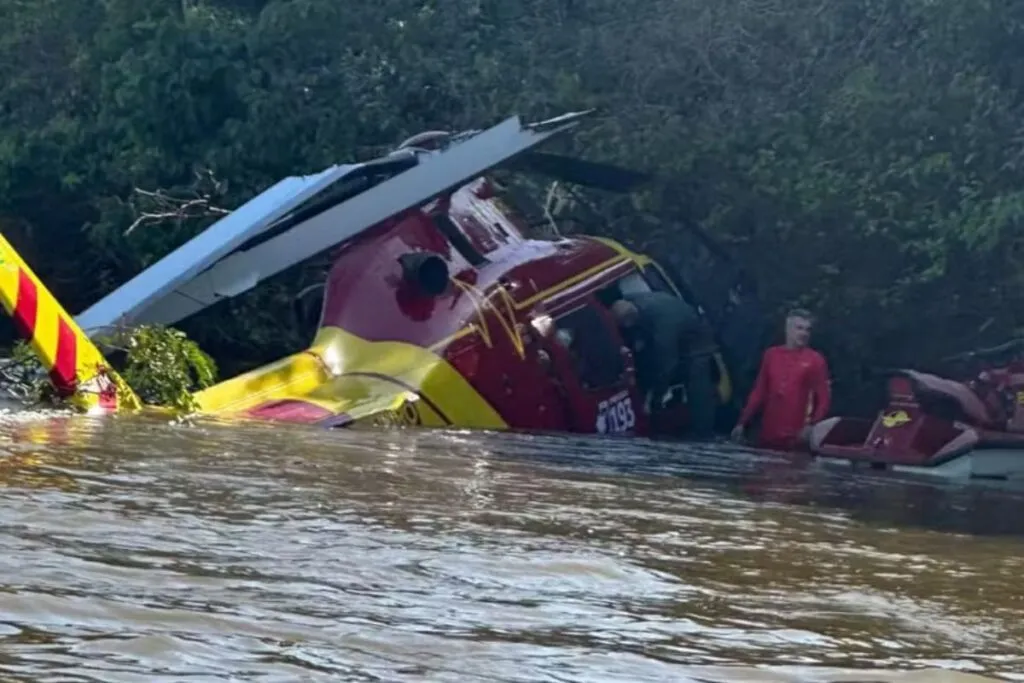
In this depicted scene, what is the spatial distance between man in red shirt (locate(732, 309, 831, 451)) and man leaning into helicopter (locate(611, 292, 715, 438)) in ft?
2.45

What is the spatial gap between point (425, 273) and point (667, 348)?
75.4 inches

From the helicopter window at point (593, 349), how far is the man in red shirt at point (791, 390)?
906 mm

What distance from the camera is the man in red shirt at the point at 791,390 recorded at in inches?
490

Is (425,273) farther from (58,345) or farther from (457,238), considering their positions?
(58,345)

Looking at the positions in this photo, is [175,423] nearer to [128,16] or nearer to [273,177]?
[273,177]

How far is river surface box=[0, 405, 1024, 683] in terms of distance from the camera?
4434 mm

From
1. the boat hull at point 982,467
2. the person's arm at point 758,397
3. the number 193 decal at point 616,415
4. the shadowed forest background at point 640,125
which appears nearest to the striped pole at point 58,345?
the number 193 decal at point 616,415

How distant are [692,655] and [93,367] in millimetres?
6401

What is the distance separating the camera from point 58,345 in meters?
10.3

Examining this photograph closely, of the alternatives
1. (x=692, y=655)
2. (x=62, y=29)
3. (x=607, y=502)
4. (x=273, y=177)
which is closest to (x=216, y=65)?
(x=273, y=177)

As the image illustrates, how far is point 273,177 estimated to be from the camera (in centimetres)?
1547

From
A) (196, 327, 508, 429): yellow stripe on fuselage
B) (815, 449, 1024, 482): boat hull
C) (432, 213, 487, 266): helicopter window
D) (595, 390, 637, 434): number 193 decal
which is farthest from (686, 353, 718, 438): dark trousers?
(815, 449, 1024, 482): boat hull

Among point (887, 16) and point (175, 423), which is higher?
point (887, 16)

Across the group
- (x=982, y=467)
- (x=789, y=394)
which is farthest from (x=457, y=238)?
(x=982, y=467)
